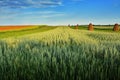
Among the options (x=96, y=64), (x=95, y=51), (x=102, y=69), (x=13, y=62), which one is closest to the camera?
(x=102, y=69)

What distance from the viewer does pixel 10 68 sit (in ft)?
13.9

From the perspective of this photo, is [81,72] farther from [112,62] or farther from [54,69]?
[112,62]

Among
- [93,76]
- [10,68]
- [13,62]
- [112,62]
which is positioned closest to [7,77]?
[10,68]

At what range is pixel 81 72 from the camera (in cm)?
390

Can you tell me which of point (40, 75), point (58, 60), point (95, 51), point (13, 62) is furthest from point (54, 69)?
point (95, 51)

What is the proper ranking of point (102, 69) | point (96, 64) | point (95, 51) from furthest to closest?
1. point (95, 51)
2. point (96, 64)
3. point (102, 69)

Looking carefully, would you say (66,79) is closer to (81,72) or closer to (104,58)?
(81,72)

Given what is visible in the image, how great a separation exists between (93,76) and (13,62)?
153 centimetres

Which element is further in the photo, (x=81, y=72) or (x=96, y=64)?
(x=96, y=64)

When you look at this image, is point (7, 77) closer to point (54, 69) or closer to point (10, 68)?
point (10, 68)

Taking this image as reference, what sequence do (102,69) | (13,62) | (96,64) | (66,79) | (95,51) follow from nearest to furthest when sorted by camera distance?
(66,79) < (102,69) < (96,64) < (13,62) < (95,51)

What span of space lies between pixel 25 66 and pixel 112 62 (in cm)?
152

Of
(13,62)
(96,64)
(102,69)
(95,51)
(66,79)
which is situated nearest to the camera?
(66,79)

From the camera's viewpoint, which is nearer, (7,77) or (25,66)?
(7,77)
